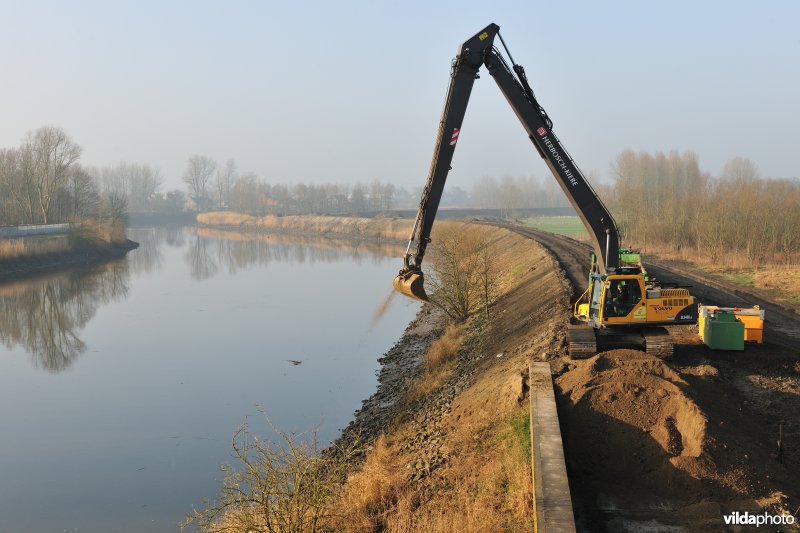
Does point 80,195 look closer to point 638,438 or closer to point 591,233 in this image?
point 591,233

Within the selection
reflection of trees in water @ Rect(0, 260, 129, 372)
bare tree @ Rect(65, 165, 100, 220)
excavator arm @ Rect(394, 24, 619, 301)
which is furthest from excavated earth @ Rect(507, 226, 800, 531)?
bare tree @ Rect(65, 165, 100, 220)

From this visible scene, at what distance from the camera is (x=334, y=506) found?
1177 cm

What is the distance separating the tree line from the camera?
1480 inches

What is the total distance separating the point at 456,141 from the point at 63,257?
5497cm

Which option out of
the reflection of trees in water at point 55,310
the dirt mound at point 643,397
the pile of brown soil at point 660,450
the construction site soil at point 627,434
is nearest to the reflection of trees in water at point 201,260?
the reflection of trees in water at point 55,310

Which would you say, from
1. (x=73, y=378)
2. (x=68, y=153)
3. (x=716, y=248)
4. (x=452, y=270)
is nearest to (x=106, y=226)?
(x=68, y=153)

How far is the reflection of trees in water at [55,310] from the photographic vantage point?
30100 millimetres

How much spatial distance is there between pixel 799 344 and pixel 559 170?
8228 millimetres

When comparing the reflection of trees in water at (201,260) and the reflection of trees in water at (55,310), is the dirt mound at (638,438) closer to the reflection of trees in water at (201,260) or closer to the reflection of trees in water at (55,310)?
the reflection of trees in water at (55,310)

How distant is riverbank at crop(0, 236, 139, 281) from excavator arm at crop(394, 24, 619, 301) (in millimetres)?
45880

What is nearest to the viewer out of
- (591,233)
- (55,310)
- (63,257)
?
(591,233)

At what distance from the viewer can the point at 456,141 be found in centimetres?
1570

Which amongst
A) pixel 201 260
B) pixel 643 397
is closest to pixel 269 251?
pixel 201 260

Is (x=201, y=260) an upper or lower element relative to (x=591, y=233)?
lower
